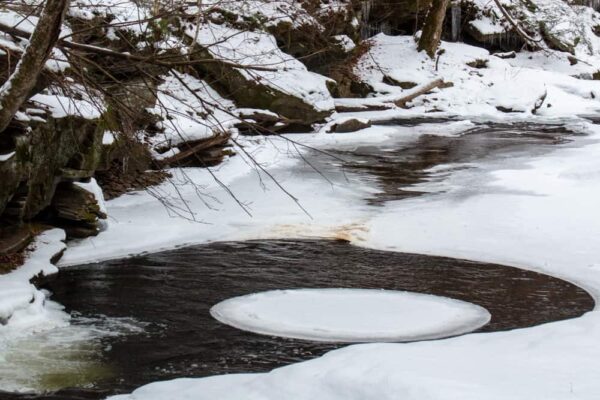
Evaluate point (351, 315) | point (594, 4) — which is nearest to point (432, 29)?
point (594, 4)

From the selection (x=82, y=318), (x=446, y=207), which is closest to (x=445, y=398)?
(x=82, y=318)

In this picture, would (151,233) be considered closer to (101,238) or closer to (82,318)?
(101,238)

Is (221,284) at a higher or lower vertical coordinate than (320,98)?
lower

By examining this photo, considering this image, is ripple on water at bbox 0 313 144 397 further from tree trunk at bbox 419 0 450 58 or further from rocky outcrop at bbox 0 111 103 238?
tree trunk at bbox 419 0 450 58

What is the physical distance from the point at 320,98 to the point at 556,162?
6200mm

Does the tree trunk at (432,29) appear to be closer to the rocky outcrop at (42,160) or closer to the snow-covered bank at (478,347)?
the snow-covered bank at (478,347)

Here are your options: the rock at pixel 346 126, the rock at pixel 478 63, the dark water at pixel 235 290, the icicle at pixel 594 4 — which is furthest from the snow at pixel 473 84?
the dark water at pixel 235 290

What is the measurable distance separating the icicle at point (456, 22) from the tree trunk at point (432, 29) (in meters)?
2.48

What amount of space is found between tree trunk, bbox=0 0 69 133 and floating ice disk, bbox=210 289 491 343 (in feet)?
8.55

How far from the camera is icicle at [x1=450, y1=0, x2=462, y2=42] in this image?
28953mm

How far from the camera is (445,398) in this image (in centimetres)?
438

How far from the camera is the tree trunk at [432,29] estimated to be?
25795mm

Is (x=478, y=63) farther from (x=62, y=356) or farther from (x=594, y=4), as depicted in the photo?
(x=62, y=356)

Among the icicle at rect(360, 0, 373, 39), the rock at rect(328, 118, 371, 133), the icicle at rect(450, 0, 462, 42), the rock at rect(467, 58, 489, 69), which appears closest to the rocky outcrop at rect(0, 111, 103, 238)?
the rock at rect(328, 118, 371, 133)
